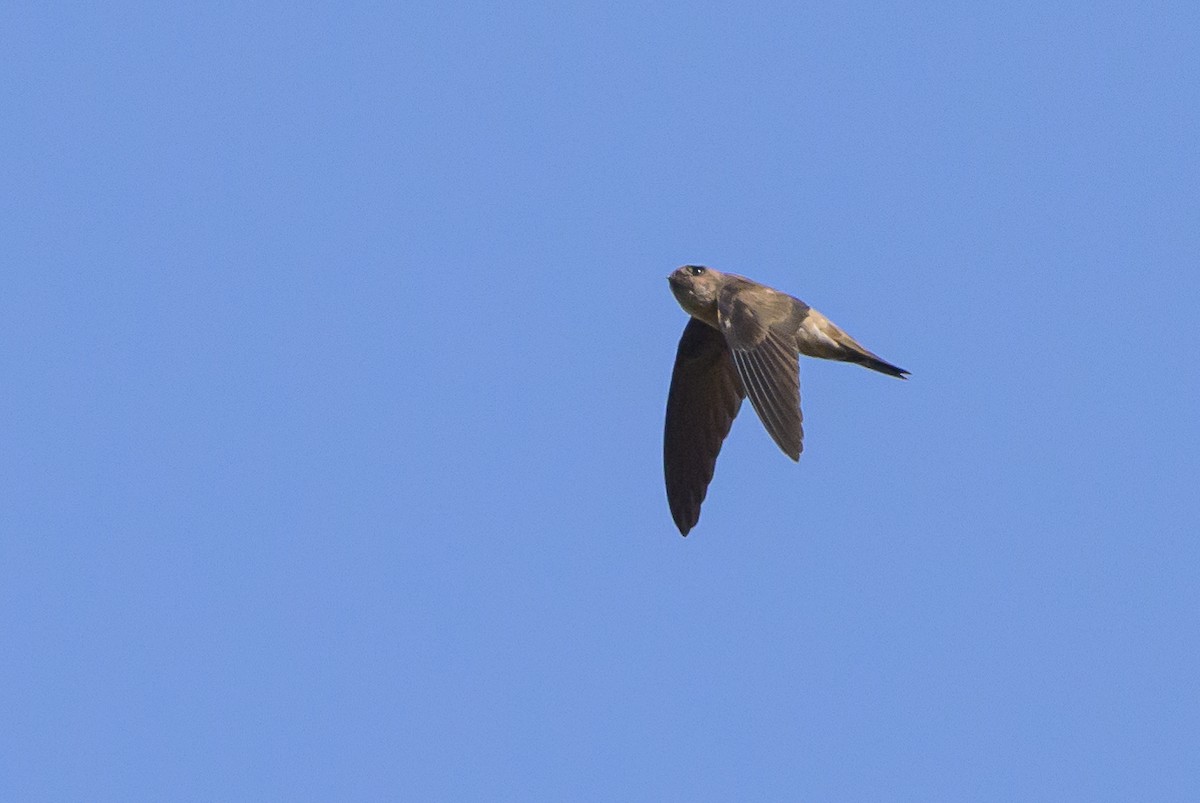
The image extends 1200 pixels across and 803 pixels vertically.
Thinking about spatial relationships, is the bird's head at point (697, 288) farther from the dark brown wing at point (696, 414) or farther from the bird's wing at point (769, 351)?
the dark brown wing at point (696, 414)

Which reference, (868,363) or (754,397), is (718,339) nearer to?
(868,363)

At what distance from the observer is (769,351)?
13.7 m

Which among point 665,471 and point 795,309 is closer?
point 795,309

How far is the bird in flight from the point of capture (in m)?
13.3

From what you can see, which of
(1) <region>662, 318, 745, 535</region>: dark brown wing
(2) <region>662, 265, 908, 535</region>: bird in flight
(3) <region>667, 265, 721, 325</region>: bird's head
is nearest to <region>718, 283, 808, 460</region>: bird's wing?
(2) <region>662, 265, 908, 535</region>: bird in flight

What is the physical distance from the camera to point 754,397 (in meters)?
13.2

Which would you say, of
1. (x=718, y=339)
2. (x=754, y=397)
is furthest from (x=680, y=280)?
(x=754, y=397)

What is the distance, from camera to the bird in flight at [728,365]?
13.3m

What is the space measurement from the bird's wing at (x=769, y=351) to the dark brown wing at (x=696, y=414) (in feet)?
3.28

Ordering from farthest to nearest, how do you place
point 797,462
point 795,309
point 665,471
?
point 665,471
point 795,309
point 797,462

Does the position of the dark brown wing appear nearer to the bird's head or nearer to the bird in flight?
the bird in flight

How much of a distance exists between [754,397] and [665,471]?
232 cm

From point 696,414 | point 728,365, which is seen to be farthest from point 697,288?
point 696,414

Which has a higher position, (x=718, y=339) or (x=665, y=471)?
(x=718, y=339)
